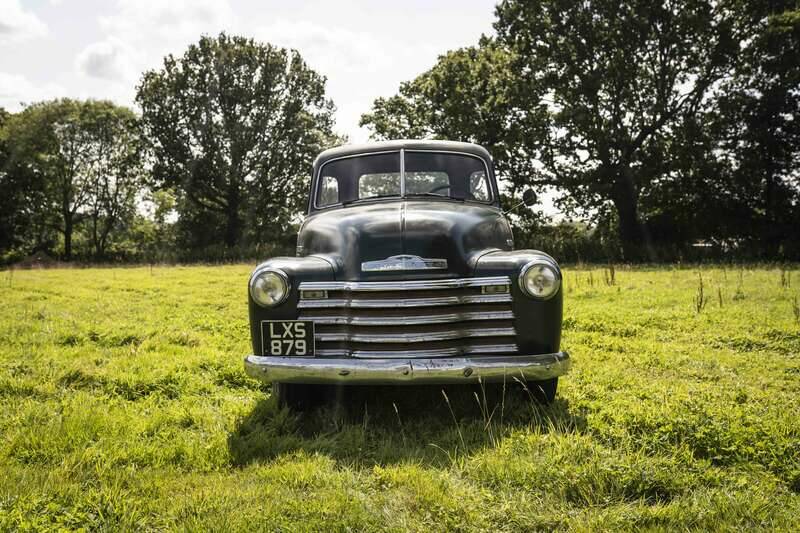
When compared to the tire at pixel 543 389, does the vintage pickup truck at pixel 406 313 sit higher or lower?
higher

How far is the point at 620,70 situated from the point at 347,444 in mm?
19176

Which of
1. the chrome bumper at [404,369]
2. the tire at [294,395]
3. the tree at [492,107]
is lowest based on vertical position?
the tire at [294,395]

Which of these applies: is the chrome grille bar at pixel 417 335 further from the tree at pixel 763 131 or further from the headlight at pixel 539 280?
the tree at pixel 763 131

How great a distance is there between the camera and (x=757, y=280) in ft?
35.6

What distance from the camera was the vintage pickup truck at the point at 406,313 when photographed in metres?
3.37

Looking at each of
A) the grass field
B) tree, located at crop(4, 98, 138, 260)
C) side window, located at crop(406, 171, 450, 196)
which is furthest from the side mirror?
tree, located at crop(4, 98, 138, 260)

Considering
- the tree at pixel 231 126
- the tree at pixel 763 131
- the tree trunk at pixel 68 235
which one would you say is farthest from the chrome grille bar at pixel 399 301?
the tree trunk at pixel 68 235

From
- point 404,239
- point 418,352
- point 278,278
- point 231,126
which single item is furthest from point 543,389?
point 231,126

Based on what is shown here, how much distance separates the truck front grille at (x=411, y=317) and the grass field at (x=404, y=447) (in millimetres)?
454

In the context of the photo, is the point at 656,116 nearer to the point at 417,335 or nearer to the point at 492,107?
the point at 492,107

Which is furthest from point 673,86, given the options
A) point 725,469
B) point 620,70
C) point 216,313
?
point 725,469

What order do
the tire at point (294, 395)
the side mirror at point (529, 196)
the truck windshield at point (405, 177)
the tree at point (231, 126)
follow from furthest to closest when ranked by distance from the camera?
the tree at point (231, 126) < the side mirror at point (529, 196) < the truck windshield at point (405, 177) < the tire at point (294, 395)

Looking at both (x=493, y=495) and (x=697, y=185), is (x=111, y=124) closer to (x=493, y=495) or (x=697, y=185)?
(x=697, y=185)

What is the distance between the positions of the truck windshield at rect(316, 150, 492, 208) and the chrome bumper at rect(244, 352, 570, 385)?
203cm
